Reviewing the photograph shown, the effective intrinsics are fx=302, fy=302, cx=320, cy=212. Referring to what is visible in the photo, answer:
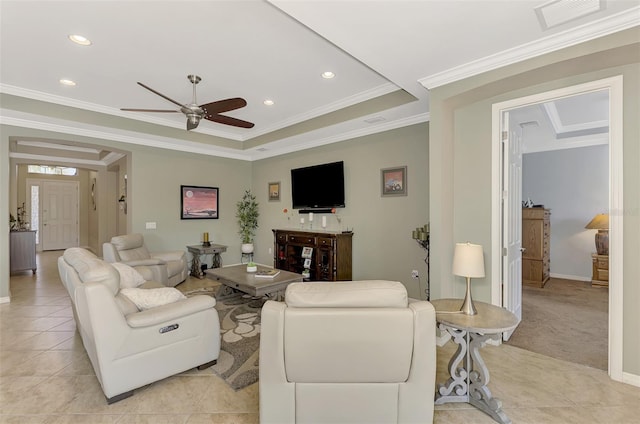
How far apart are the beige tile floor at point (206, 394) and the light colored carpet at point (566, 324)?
24cm

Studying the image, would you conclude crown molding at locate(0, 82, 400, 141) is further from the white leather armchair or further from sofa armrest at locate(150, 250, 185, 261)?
sofa armrest at locate(150, 250, 185, 261)

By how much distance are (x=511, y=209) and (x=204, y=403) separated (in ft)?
11.1

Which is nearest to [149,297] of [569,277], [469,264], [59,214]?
[469,264]

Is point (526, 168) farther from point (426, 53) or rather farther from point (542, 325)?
point (426, 53)

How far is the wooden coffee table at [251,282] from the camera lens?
3686 millimetres

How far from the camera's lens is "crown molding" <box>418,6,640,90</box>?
2.07 metres

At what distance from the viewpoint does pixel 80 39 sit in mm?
2779

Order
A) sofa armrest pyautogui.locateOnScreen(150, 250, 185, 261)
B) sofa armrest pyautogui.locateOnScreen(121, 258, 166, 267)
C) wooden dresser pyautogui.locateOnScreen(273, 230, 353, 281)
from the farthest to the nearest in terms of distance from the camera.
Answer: sofa armrest pyautogui.locateOnScreen(150, 250, 185, 261)
wooden dresser pyautogui.locateOnScreen(273, 230, 353, 281)
sofa armrest pyautogui.locateOnScreen(121, 258, 166, 267)

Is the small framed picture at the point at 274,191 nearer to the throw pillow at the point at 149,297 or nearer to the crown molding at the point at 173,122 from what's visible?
the crown molding at the point at 173,122

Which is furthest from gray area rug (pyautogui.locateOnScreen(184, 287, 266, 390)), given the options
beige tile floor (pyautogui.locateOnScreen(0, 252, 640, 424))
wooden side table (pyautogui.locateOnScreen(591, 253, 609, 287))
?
wooden side table (pyautogui.locateOnScreen(591, 253, 609, 287))

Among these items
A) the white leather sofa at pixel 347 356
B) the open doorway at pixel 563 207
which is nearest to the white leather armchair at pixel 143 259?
the white leather sofa at pixel 347 356

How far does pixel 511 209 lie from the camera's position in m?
3.25

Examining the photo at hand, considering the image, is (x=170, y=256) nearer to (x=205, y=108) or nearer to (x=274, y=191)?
(x=274, y=191)

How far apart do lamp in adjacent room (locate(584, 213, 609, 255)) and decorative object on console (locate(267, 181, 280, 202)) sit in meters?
5.91
